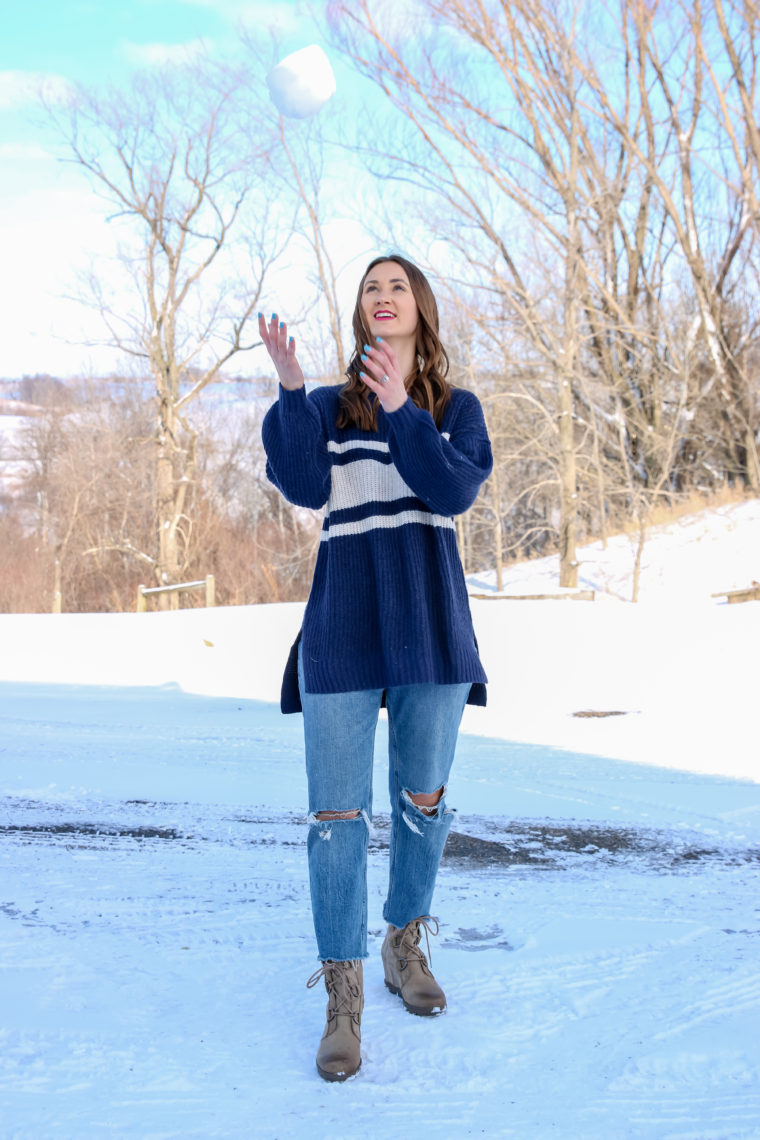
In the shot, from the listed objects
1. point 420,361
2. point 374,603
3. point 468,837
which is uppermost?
point 420,361

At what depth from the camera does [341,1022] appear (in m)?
2.12

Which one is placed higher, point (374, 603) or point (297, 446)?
point (297, 446)

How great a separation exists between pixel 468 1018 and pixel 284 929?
2.35ft

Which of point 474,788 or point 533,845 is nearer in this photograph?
point 533,845

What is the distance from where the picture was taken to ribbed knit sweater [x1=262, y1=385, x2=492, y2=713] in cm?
219

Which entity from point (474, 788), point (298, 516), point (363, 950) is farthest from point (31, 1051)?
point (298, 516)

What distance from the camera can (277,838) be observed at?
3.74 meters

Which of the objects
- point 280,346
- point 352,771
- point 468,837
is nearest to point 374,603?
point 352,771

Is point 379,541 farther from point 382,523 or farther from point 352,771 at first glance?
point 352,771

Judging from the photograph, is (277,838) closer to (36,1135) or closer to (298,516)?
(36,1135)

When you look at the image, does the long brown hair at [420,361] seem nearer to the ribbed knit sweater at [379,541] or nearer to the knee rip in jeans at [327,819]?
the ribbed knit sweater at [379,541]

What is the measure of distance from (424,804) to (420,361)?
109cm

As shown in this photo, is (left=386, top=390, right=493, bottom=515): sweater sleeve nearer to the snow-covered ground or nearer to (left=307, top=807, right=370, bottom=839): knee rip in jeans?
(left=307, top=807, right=370, bottom=839): knee rip in jeans

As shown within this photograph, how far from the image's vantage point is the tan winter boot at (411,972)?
7.61 ft
